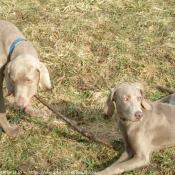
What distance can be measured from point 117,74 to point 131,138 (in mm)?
2271

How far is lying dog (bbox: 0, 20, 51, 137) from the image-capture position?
468cm

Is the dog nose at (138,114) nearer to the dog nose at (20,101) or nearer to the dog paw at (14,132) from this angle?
the dog nose at (20,101)

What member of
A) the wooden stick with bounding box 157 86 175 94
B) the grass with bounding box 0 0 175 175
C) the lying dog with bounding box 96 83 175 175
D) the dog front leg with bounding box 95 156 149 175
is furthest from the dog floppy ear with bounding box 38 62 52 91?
the wooden stick with bounding box 157 86 175 94

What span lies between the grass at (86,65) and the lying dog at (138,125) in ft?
0.58

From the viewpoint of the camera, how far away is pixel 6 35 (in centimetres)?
539

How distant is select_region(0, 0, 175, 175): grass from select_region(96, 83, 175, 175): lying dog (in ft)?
0.58

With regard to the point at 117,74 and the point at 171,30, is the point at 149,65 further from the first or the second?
the point at 171,30

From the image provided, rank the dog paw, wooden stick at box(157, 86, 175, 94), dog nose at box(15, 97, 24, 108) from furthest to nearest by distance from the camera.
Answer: wooden stick at box(157, 86, 175, 94)
the dog paw
dog nose at box(15, 97, 24, 108)

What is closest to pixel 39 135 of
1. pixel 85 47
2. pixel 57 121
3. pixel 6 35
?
pixel 57 121

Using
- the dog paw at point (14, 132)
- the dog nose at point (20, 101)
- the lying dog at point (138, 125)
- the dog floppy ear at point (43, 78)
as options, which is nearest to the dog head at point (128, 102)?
the lying dog at point (138, 125)

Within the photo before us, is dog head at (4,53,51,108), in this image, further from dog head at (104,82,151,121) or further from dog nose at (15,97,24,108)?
dog head at (104,82,151,121)

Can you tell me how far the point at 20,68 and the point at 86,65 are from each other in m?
2.69

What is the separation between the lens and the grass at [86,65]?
5.25 m

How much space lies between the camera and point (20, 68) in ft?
15.3
